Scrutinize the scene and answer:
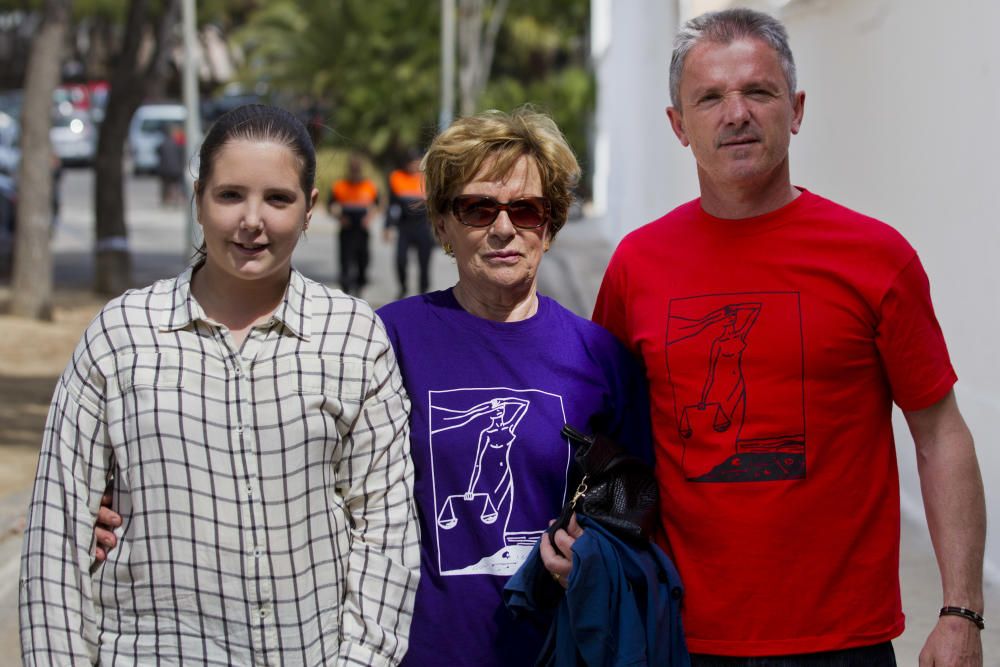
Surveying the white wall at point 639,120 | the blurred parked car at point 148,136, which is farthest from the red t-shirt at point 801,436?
the blurred parked car at point 148,136

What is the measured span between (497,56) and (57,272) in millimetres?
17954

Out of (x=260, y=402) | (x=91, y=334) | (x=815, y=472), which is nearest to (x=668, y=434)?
(x=815, y=472)

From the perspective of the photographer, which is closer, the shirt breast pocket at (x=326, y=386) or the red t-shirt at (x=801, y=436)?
the shirt breast pocket at (x=326, y=386)

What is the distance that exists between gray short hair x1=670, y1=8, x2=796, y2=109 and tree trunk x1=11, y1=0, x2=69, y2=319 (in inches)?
489

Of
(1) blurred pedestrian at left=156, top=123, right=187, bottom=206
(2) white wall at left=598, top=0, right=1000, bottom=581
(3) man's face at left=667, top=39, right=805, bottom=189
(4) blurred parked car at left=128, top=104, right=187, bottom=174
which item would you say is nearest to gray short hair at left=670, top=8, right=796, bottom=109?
(3) man's face at left=667, top=39, right=805, bottom=189

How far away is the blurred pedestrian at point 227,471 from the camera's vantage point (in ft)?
8.02

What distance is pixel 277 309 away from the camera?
2580mm

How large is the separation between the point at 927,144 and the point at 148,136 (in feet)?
114

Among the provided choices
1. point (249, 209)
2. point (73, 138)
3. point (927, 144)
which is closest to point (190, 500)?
point (249, 209)

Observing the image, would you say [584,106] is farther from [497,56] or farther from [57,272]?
[57,272]

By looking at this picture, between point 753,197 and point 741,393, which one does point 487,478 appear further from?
point 753,197

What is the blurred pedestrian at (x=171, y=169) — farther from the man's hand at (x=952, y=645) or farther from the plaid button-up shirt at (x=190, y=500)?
the man's hand at (x=952, y=645)

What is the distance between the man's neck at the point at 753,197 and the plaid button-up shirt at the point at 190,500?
0.86 metres

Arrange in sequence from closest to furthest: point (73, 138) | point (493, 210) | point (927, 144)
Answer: point (493, 210), point (927, 144), point (73, 138)
